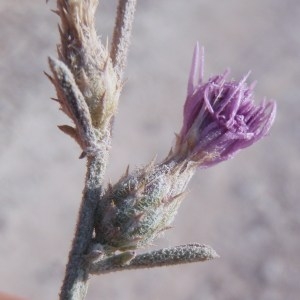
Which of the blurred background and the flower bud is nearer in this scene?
the flower bud

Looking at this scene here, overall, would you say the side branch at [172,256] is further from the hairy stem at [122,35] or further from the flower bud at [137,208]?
the hairy stem at [122,35]

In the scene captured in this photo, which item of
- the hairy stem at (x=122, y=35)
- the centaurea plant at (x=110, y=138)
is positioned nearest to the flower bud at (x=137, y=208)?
the centaurea plant at (x=110, y=138)

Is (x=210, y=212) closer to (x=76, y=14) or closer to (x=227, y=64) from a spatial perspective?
(x=227, y=64)

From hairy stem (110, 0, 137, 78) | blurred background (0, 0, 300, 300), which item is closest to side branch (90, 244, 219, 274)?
hairy stem (110, 0, 137, 78)

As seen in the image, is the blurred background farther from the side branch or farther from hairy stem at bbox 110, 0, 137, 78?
hairy stem at bbox 110, 0, 137, 78

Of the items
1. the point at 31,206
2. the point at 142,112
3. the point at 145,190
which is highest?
the point at 142,112

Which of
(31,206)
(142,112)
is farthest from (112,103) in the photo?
(142,112)
